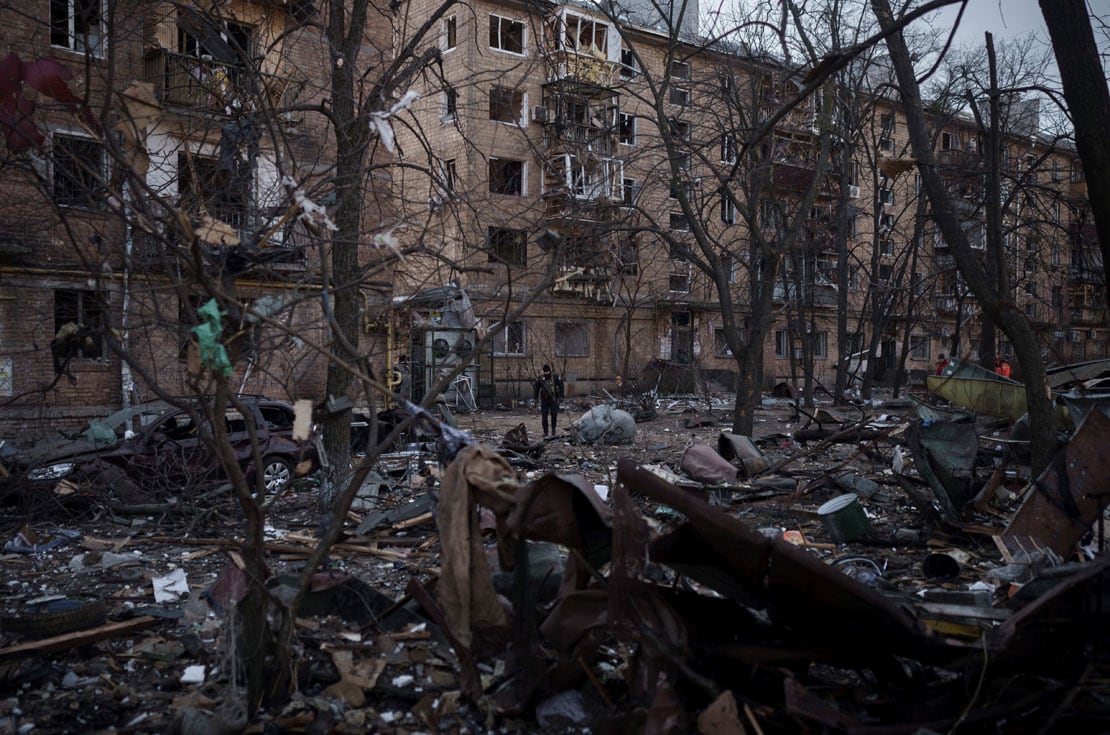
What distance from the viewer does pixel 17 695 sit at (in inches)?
172

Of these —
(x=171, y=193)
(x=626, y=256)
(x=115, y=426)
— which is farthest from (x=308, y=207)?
(x=626, y=256)

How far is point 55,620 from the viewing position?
4.94m

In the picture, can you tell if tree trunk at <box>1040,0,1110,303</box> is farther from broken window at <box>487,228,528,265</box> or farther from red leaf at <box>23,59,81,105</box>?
red leaf at <box>23,59,81,105</box>

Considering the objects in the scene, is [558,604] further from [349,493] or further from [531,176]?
[531,176]

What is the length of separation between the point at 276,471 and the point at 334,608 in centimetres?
627

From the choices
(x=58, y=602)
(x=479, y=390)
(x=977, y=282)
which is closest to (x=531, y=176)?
(x=479, y=390)

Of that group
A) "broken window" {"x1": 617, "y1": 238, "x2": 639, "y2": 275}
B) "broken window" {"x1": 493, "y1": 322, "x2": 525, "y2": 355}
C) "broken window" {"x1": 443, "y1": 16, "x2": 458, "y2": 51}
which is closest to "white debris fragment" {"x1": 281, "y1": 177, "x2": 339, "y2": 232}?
"broken window" {"x1": 443, "y1": 16, "x2": 458, "y2": 51}

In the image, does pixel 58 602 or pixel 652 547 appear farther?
pixel 58 602

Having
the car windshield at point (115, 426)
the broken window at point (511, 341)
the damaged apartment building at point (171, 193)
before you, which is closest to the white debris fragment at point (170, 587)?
the damaged apartment building at point (171, 193)

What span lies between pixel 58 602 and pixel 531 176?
2725 centimetres

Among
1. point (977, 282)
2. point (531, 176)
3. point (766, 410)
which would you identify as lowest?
point (766, 410)

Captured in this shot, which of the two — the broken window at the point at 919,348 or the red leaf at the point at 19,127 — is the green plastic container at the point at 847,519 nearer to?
the red leaf at the point at 19,127

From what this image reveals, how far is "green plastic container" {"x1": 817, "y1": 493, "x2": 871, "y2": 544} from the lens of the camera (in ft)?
25.2

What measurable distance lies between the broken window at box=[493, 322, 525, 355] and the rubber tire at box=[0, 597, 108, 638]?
23802 mm
